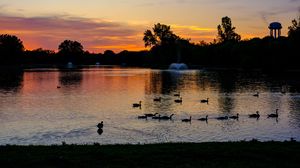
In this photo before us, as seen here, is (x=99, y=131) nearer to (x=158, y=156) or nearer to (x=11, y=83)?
(x=158, y=156)

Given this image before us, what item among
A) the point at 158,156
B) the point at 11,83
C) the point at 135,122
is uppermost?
the point at 158,156

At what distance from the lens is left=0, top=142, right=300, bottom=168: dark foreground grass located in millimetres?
16812

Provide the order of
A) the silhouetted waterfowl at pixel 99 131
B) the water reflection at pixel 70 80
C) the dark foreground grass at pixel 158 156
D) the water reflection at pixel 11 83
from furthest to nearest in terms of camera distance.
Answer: the water reflection at pixel 70 80
the water reflection at pixel 11 83
the silhouetted waterfowl at pixel 99 131
the dark foreground grass at pixel 158 156

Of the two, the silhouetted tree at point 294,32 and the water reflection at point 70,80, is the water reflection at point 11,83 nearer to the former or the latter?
the water reflection at point 70,80

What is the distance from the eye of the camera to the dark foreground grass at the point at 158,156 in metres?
16.8

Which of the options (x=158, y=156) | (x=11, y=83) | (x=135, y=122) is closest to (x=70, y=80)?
(x=11, y=83)

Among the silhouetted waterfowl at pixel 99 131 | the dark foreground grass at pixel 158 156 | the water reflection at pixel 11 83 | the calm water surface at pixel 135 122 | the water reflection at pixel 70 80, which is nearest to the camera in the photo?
the dark foreground grass at pixel 158 156

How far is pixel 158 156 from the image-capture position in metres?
18.0

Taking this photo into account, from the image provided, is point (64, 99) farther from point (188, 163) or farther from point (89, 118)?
point (188, 163)

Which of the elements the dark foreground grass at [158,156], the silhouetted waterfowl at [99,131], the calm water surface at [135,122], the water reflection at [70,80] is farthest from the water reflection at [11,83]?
the dark foreground grass at [158,156]

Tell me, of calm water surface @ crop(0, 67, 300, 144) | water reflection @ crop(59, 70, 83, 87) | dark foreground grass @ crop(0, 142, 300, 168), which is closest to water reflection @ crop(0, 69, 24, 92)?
water reflection @ crop(59, 70, 83, 87)

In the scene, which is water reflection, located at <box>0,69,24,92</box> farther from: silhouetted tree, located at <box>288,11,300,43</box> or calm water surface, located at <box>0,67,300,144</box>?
silhouetted tree, located at <box>288,11,300,43</box>

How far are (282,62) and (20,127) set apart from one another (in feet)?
381

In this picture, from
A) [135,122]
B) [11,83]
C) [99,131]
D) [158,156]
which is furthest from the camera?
[11,83]
